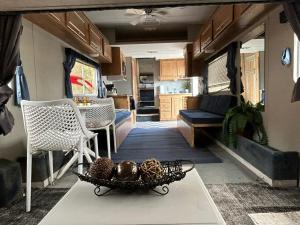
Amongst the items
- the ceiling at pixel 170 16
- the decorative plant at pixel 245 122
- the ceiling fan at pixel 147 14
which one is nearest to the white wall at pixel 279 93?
the decorative plant at pixel 245 122

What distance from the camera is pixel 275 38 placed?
2818mm

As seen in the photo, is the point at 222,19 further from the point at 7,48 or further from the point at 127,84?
the point at 127,84

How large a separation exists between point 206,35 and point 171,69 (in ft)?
15.7

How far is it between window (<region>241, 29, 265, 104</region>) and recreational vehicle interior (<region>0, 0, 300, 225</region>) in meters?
0.01

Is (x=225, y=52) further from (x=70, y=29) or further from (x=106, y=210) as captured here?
(x=106, y=210)

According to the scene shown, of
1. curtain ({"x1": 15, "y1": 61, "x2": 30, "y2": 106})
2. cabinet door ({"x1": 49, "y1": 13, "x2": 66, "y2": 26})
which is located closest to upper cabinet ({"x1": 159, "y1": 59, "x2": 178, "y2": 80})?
cabinet door ({"x1": 49, "y1": 13, "x2": 66, "y2": 26})

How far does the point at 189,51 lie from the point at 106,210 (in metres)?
5.99

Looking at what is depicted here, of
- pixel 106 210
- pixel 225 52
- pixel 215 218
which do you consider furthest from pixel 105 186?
pixel 225 52

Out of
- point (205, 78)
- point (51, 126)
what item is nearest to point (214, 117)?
point (205, 78)

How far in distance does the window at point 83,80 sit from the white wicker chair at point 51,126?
2692mm

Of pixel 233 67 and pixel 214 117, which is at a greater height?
pixel 233 67

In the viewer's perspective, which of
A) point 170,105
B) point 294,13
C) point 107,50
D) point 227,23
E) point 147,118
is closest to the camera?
point 294,13

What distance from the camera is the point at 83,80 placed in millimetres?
5211

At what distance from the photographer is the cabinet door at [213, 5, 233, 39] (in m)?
3.22
